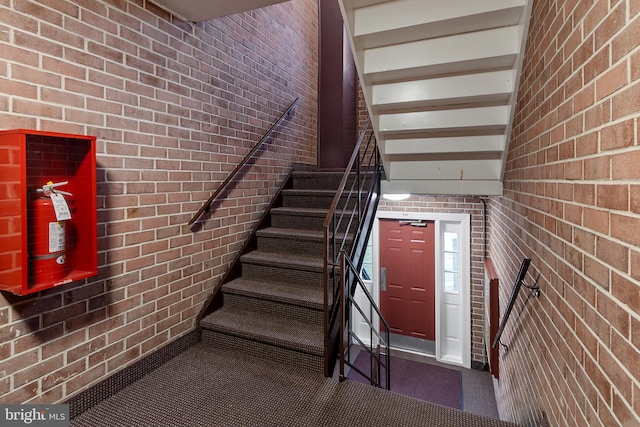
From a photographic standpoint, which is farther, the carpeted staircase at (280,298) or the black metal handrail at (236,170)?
the black metal handrail at (236,170)

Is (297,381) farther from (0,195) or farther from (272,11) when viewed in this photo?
(272,11)

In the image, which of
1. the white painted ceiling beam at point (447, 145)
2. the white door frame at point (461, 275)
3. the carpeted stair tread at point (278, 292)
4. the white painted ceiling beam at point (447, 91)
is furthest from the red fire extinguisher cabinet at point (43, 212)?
the white door frame at point (461, 275)

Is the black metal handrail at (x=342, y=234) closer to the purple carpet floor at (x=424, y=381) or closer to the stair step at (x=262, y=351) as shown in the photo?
the stair step at (x=262, y=351)

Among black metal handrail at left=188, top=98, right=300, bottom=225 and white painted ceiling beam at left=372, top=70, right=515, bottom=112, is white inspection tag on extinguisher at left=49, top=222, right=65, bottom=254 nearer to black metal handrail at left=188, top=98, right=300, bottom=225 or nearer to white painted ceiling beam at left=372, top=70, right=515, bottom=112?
Result: black metal handrail at left=188, top=98, right=300, bottom=225

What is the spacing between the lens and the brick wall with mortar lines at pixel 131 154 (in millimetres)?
1535

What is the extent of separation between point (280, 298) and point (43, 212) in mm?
1503

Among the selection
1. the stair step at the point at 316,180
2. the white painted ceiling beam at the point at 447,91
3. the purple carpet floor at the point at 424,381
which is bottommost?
the purple carpet floor at the point at 424,381

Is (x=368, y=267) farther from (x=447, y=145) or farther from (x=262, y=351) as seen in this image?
(x=262, y=351)

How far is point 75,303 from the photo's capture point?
1738mm

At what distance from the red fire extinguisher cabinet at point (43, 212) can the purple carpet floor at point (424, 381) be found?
11.5 feet

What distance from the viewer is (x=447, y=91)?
2.34 metres

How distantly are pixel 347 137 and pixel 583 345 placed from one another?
12.6 ft

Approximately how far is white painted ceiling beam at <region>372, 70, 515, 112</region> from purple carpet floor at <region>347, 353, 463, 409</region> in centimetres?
327

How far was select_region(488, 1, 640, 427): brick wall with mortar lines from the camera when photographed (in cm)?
81
